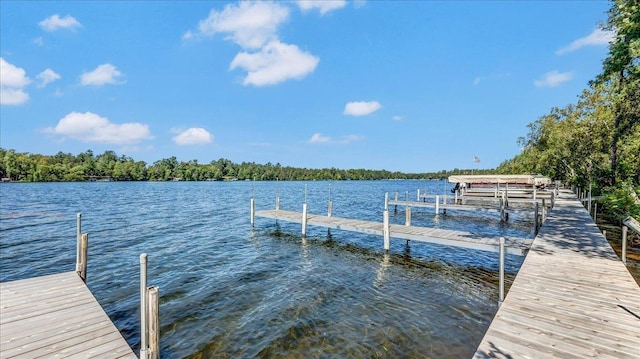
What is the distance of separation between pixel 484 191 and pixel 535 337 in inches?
1348

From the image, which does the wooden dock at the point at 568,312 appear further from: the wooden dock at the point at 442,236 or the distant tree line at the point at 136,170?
the distant tree line at the point at 136,170

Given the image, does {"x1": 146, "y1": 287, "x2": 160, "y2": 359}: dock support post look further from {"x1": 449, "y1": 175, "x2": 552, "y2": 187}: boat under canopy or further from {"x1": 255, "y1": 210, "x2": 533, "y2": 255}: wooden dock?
{"x1": 449, "y1": 175, "x2": 552, "y2": 187}: boat under canopy

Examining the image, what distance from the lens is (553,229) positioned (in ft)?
39.3

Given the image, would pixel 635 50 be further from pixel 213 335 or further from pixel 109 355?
pixel 109 355

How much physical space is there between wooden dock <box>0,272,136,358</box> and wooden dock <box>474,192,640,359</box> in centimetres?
556

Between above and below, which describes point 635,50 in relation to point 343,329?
above

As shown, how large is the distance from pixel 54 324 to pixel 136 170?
457ft

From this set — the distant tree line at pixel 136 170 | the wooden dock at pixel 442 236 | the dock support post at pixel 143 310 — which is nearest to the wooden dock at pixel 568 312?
the wooden dock at pixel 442 236

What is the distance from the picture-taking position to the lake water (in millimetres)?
6438

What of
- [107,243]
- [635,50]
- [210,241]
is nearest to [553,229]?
[635,50]

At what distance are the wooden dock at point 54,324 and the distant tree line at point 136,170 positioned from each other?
235 ft

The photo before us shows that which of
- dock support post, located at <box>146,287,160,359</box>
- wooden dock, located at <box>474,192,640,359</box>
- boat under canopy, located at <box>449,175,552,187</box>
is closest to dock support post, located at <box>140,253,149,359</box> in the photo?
dock support post, located at <box>146,287,160,359</box>

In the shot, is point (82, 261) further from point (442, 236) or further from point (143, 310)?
point (442, 236)

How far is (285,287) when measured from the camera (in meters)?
9.57
